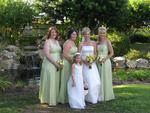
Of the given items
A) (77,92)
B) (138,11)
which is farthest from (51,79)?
(138,11)

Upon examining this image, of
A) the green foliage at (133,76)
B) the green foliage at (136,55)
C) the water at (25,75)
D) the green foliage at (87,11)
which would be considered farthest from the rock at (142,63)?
the water at (25,75)

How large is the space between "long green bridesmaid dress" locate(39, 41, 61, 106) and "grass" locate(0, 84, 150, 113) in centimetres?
27

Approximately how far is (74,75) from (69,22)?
14826 millimetres

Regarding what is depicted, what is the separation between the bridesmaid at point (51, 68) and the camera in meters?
11.8

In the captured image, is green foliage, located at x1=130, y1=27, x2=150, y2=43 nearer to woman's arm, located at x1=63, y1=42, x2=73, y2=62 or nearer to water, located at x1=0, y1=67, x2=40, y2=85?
water, located at x1=0, y1=67, x2=40, y2=85

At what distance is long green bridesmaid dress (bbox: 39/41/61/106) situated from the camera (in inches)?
465

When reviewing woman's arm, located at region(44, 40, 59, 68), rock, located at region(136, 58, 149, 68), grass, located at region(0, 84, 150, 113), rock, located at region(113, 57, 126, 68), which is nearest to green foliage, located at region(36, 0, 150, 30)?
rock, located at region(113, 57, 126, 68)

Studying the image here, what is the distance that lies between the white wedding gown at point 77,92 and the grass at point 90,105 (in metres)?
0.20

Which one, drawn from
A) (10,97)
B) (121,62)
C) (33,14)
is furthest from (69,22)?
(10,97)

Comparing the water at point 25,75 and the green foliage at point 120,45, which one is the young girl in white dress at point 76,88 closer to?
the water at point 25,75

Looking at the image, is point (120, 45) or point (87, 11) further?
point (87, 11)

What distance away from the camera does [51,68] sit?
11.8m

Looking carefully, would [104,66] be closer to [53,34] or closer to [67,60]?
[67,60]

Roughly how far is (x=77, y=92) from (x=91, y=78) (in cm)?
72
